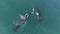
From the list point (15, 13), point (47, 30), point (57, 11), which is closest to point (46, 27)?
point (47, 30)

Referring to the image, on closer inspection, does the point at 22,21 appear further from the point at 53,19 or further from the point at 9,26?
the point at 53,19

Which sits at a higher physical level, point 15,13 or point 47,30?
point 15,13

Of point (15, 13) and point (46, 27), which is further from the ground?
point (15, 13)

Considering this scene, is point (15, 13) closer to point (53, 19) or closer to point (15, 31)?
point (15, 31)

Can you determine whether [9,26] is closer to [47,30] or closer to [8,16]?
→ [8,16]

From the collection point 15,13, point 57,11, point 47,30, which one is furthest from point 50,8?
point 15,13
